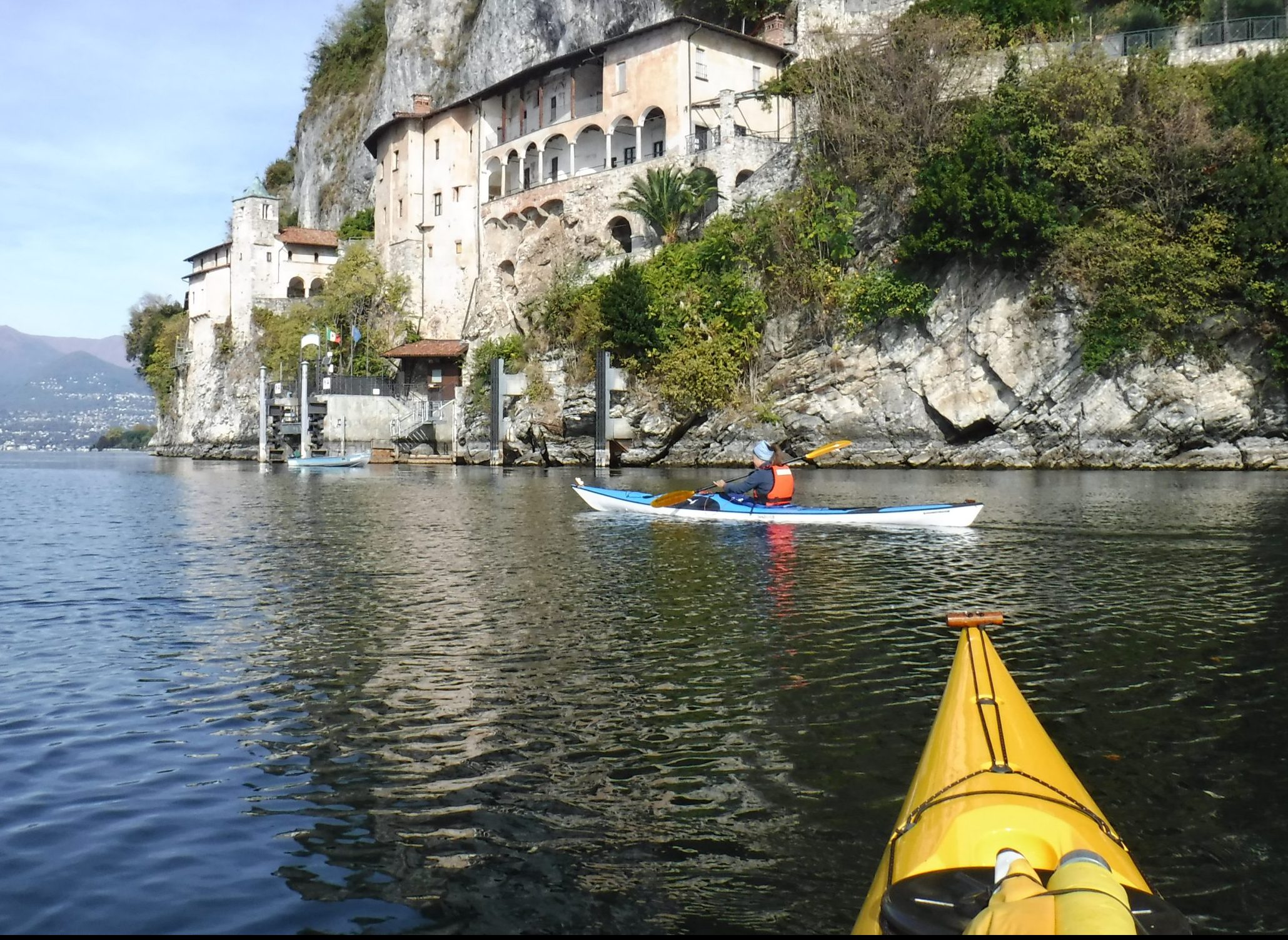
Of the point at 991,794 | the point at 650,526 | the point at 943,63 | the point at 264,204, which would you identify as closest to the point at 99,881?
the point at 991,794

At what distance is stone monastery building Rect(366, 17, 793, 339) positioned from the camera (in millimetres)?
54781

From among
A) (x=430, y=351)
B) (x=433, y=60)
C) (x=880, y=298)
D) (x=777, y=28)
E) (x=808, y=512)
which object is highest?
(x=433, y=60)

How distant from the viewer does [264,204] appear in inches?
3314

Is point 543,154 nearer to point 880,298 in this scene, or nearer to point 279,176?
point 880,298

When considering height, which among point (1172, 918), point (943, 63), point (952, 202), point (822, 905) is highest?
point (943, 63)

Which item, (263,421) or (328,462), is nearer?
(328,462)

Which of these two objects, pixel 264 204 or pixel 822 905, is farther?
pixel 264 204

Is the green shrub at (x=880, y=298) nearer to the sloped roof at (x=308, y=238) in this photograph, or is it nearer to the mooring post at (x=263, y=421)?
the mooring post at (x=263, y=421)

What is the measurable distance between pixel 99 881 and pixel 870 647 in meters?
7.41

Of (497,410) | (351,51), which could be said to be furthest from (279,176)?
(497,410)

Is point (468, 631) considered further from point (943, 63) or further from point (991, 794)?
point (943, 63)

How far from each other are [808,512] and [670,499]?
11.6ft

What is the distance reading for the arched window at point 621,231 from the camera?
5809cm

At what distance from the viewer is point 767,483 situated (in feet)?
72.8
